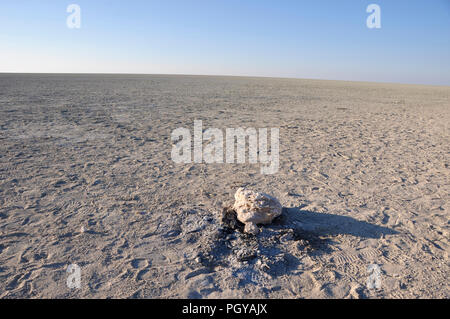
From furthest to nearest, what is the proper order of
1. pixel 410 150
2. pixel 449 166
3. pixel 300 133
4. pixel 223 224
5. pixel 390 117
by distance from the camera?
pixel 390 117 → pixel 300 133 → pixel 410 150 → pixel 449 166 → pixel 223 224

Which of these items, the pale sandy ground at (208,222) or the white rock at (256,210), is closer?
the pale sandy ground at (208,222)

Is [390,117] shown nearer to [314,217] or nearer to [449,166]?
[449,166]

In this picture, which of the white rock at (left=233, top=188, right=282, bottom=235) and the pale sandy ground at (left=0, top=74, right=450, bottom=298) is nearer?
the pale sandy ground at (left=0, top=74, right=450, bottom=298)

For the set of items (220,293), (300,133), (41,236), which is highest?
(300,133)

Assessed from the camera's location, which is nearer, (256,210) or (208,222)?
(256,210)

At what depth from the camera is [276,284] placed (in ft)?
8.41

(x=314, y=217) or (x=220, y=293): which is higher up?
(x=314, y=217)

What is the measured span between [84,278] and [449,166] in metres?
6.25

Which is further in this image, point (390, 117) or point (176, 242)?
point (390, 117)

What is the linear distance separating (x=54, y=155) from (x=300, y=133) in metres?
5.93

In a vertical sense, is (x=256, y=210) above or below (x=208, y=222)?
above

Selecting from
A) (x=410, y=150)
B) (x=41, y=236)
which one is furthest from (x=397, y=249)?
(x=410, y=150)

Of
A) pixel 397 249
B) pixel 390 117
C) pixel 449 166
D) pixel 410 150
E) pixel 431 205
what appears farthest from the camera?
pixel 390 117

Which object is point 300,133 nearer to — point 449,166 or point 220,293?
point 449,166
